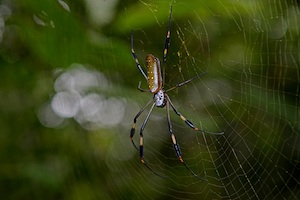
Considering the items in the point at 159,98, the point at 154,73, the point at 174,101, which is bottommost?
the point at 174,101

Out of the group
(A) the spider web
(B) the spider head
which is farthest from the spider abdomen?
(A) the spider web

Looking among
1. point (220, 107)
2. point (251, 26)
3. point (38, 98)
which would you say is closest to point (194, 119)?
point (220, 107)

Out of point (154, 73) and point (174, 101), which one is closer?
point (154, 73)

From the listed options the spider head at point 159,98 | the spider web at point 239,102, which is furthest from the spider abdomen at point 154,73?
the spider web at point 239,102

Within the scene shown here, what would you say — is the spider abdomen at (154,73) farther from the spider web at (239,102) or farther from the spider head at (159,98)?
the spider web at (239,102)

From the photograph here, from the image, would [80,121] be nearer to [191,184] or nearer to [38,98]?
[38,98]

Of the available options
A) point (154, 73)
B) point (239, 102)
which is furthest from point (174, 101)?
point (154, 73)

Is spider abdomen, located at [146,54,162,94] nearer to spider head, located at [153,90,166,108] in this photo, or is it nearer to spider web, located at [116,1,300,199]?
spider head, located at [153,90,166,108]

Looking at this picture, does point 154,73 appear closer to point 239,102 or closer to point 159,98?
point 159,98
